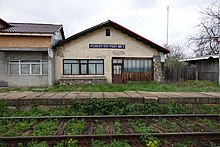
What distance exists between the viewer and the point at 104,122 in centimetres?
543

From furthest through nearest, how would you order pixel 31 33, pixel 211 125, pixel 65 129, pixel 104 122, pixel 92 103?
1. pixel 31 33
2. pixel 92 103
3. pixel 104 122
4. pixel 211 125
5. pixel 65 129

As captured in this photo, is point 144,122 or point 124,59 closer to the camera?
point 144,122

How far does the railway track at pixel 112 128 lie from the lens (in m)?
4.11

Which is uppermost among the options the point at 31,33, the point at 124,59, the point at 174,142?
the point at 31,33

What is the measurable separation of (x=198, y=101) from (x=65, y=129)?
501 cm

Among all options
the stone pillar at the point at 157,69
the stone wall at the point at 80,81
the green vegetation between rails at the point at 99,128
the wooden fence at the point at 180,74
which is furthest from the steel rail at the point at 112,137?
the wooden fence at the point at 180,74

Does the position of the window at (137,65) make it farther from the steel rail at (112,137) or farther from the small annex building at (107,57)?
the steel rail at (112,137)

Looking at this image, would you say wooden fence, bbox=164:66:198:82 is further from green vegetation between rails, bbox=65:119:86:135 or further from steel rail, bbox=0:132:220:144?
green vegetation between rails, bbox=65:119:86:135

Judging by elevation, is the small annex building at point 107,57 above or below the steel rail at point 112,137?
above

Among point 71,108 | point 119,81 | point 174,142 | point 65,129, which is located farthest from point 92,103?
point 119,81

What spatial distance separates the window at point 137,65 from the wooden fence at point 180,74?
2.95m

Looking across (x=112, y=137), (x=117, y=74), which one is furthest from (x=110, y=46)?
(x=112, y=137)

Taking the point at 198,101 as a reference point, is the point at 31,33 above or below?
above

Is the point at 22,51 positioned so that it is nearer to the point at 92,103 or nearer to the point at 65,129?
the point at 92,103
